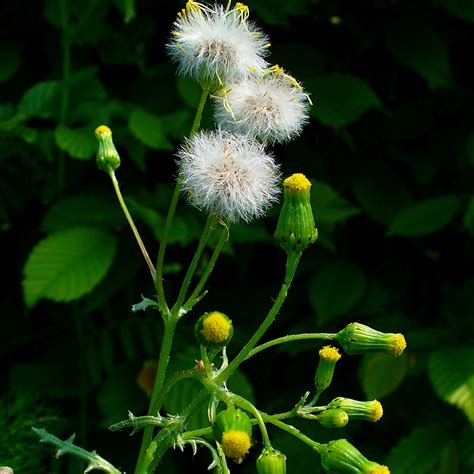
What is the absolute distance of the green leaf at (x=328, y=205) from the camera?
2795 millimetres

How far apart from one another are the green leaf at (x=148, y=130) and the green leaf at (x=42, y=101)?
0.97ft

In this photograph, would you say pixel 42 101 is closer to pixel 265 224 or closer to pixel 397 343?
pixel 265 224

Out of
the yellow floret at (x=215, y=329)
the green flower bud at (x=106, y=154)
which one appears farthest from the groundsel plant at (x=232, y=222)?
the green flower bud at (x=106, y=154)

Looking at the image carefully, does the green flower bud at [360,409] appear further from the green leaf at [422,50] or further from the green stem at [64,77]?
the green leaf at [422,50]

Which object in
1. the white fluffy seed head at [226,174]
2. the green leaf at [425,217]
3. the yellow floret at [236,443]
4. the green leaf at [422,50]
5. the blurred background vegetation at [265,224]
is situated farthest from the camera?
the green leaf at [422,50]

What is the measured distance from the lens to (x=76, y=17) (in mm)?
3076

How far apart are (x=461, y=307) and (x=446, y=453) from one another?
0.54 m

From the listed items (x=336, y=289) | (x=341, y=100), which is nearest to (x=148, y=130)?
(x=341, y=100)

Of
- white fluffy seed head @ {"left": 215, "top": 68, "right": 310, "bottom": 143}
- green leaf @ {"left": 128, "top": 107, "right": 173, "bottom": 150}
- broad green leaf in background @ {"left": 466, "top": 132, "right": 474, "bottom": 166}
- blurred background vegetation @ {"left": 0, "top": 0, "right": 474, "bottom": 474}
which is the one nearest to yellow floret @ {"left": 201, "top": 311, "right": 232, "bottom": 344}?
white fluffy seed head @ {"left": 215, "top": 68, "right": 310, "bottom": 143}

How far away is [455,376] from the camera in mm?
2600

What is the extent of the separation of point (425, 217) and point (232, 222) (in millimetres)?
1505


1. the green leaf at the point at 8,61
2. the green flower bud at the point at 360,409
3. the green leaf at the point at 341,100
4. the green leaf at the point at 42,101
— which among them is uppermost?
the green leaf at the point at 341,100

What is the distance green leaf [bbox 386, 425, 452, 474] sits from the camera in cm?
271

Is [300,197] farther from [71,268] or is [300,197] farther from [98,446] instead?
[98,446]
